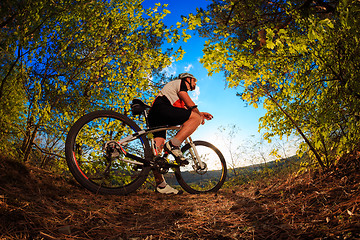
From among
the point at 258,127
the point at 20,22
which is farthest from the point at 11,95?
the point at 258,127

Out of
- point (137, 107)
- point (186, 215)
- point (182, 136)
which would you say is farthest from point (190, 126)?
point (186, 215)

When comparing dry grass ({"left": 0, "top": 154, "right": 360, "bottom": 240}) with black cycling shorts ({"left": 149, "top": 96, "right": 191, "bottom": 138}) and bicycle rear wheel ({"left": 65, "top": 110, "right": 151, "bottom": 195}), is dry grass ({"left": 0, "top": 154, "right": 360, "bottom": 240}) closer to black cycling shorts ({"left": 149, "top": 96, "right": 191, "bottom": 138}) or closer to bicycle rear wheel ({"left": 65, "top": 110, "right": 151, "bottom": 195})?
bicycle rear wheel ({"left": 65, "top": 110, "right": 151, "bottom": 195})

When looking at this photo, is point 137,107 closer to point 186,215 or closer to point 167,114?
point 167,114

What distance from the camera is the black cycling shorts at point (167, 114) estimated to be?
3801 millimetres

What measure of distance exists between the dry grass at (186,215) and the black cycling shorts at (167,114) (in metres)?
1.59

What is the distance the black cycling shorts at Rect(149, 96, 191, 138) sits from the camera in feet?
12.5

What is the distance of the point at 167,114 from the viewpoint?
379cm

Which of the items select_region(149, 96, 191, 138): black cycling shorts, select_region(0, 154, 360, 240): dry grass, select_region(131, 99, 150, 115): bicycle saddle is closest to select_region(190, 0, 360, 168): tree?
select_region(0, 154, 360, 240): dry grass

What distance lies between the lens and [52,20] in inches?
164

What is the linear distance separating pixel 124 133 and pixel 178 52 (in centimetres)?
248

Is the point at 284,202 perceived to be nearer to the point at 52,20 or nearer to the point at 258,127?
the point at 258,127

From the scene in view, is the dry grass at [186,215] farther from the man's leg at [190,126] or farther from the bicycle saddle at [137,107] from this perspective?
the bicycle saddle at [137,107]

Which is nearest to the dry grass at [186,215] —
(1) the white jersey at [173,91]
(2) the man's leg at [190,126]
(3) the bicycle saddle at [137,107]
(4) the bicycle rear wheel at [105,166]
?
(4) the bicycle rear wheel at [105,166]

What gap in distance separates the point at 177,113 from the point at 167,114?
0.18m
